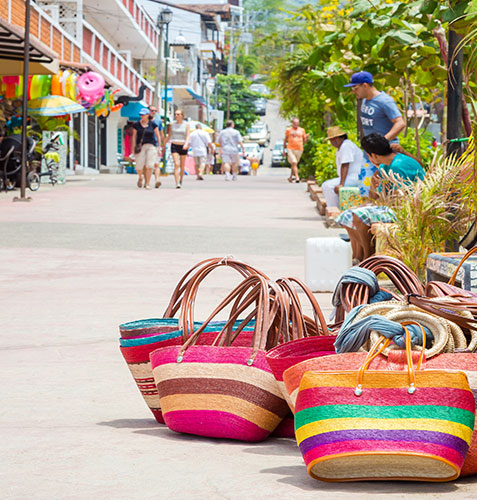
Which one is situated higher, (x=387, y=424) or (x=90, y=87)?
(x=90, y=87)

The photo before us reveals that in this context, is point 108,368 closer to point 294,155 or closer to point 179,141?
point 179,141

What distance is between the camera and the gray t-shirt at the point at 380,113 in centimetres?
1073

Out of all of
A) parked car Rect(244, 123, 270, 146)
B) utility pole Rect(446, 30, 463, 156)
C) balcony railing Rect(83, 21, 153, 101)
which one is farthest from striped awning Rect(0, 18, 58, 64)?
parked car Rect(244, 123, 270, 146)

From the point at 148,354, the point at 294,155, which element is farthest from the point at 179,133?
the point at 148,354

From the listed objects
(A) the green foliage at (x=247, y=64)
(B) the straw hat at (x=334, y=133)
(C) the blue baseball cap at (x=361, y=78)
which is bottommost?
(B) the straw hat at (x=334, y=133)

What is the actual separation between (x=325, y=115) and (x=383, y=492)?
28.6 m

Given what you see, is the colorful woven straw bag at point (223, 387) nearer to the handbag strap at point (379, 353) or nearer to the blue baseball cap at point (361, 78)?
the handbag strap at point (379, 353)

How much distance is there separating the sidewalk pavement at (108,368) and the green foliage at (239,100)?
8191cm

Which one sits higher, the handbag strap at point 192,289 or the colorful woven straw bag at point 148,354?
the handbag strap at point 192,289

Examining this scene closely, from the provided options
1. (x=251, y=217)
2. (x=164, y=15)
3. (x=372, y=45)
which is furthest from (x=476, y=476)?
(x=164, y=15)

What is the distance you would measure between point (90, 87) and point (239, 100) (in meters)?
71.0

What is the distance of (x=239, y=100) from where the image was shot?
328 ft

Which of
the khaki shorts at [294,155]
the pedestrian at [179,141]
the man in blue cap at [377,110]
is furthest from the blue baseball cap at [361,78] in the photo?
the khaki shorts at [294,155]

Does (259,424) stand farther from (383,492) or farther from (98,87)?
(98,87)
